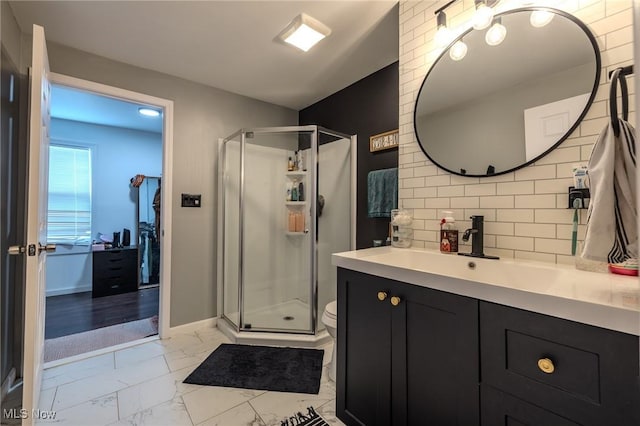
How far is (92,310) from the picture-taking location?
10.4 feet

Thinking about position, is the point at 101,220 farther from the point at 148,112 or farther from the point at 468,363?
the point at 468,363

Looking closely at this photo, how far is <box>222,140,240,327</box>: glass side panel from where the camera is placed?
265cm

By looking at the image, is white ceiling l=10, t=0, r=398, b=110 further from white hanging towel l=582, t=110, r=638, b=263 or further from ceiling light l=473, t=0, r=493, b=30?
white hanging towel l=582, t=110, r=638, b=263

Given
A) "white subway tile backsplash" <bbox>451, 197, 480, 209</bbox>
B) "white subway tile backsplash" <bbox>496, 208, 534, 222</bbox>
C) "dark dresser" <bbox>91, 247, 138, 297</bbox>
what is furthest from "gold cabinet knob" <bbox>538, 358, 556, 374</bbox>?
"dark dresser" <bbox>91, 247, 138, 297</bbox>

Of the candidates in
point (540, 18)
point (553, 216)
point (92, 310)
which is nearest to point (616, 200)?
point (553, 216)

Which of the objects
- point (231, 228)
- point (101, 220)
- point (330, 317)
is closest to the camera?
point (330, 317)

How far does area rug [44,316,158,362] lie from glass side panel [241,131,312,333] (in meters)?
1.04

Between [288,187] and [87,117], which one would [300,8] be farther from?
[87,117]

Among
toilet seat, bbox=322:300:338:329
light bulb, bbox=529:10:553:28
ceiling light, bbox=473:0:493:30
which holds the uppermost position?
ceiling light, bbox=473:0:493:30

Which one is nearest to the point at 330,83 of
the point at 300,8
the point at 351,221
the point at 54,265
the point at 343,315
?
the point at 300,8

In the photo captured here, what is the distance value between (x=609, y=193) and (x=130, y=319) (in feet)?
12.2

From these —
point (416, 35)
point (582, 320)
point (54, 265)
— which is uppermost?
point (416, 35)

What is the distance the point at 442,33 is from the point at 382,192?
1.10 meters

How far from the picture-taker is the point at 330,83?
2660mm
